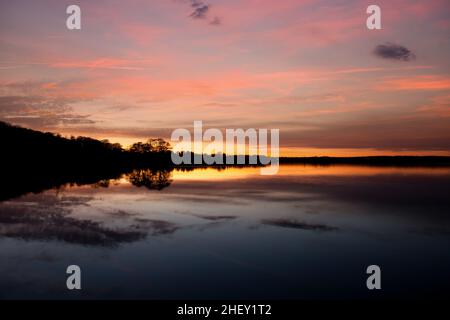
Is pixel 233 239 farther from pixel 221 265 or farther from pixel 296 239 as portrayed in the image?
pixel 221 265

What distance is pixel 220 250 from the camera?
53.3 feet

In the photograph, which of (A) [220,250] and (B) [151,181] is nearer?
(A) [220,250]

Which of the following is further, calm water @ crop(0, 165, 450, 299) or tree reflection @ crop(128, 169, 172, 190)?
tree reflection @ crop(128, 169, 172, 190)

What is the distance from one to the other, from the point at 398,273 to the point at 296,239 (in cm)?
557

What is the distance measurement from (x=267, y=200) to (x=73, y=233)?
17.9 meters

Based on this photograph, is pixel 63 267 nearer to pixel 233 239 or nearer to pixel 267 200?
pixel 233 239

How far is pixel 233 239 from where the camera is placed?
18.3 m

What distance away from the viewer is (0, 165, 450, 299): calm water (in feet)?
39.0

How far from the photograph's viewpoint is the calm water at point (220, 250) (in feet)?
39.0

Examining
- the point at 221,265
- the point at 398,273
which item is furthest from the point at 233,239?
the point at 398,273

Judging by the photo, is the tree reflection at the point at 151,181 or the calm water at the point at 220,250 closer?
the calm water at the point at 220,250
